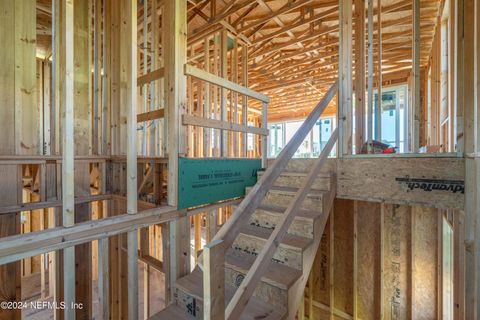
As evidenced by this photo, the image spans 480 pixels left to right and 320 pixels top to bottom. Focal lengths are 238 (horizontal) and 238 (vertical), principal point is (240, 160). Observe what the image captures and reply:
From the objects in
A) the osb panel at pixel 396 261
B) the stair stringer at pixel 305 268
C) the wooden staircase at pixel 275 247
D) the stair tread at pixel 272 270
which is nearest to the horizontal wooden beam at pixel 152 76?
the wooden staircase at pixel 275 247

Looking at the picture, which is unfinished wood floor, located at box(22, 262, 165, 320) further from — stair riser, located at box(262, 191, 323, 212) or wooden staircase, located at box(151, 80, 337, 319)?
stair riser, located at box(262, 191, 323, 212)

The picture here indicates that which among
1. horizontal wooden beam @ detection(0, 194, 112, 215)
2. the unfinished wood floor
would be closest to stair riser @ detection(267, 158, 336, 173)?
horizontal wooden beam @ detection(0, 194, 112, 215)

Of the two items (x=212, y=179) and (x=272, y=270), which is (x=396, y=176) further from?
(x=212, y=179)

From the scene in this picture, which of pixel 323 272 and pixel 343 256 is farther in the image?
pixel 323 272

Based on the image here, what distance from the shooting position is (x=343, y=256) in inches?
139

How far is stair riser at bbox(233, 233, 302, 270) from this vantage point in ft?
6.54

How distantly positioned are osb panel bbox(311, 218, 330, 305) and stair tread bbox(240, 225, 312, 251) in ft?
5.45

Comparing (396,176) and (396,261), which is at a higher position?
(396,176)

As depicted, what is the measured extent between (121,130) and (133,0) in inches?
62.0

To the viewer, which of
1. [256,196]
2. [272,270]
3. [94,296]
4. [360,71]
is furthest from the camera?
[94,296]

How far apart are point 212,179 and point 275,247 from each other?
47.9 inches

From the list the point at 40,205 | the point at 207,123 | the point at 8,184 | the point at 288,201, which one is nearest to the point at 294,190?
the point at 288,201

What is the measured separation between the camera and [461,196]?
183cm

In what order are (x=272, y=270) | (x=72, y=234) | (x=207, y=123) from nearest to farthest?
1. (x=72, y=234)
2. (x=272, y=270)
3. (x=207, y=123)
